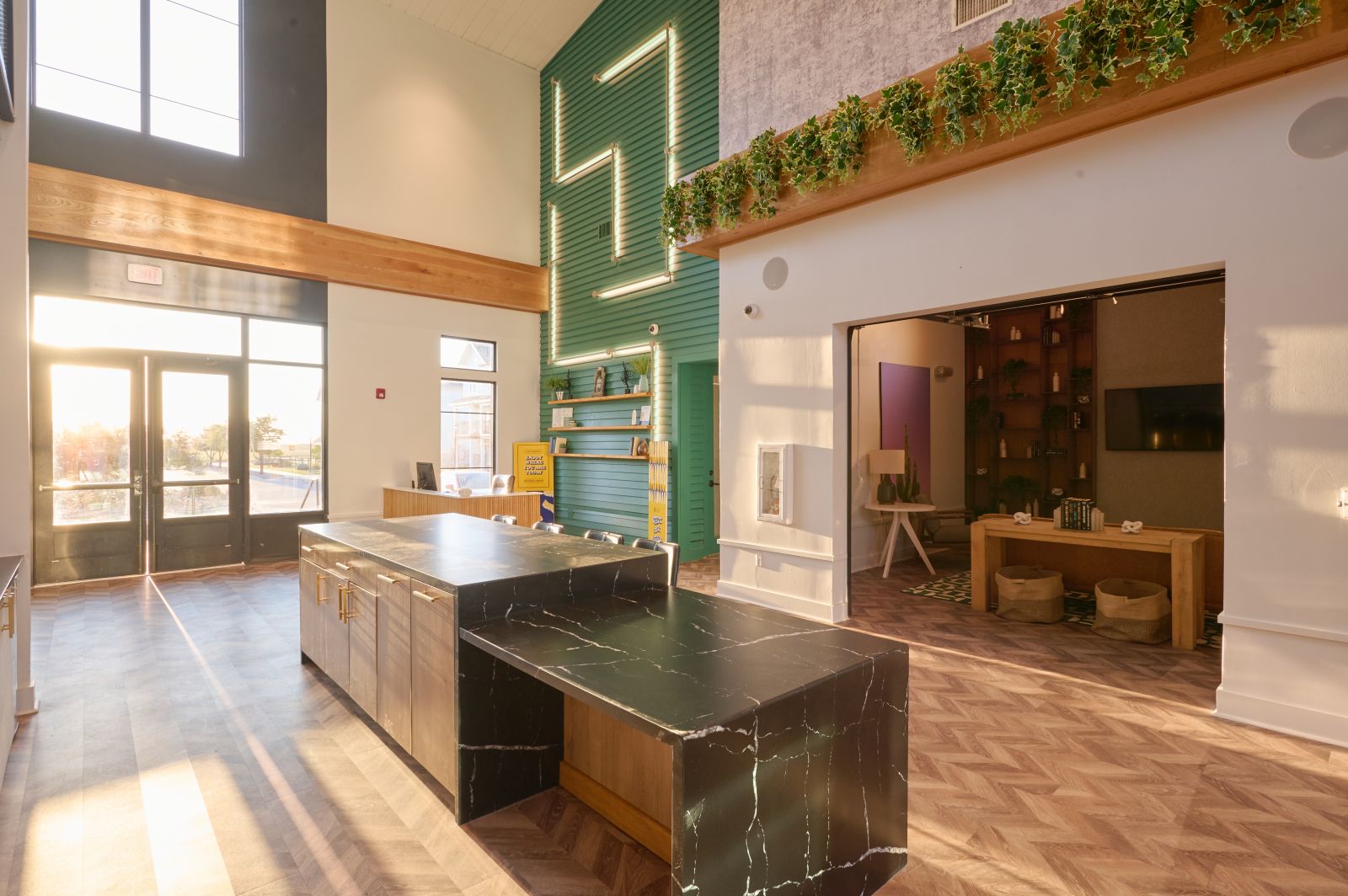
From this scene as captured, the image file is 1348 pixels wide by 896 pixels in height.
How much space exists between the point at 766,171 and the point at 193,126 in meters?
6.94

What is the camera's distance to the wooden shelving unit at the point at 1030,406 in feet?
28.8

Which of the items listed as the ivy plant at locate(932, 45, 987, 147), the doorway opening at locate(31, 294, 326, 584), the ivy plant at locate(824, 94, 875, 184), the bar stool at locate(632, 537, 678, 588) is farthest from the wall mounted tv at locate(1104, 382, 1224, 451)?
the doorway opening at locate(31, 294, 326, 584)

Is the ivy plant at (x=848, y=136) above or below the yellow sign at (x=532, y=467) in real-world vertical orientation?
above

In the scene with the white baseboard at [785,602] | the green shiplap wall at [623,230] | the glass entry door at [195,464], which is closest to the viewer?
the white baseboard at [785,602]

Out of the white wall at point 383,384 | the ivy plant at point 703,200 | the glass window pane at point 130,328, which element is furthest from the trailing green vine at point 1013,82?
the glass window pane at point 130,328

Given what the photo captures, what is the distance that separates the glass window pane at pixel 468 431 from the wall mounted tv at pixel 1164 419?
846 centimetres

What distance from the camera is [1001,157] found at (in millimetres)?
4418

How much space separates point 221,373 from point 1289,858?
9.69 meters

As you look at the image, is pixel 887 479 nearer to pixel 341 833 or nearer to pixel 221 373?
pixel 341 833

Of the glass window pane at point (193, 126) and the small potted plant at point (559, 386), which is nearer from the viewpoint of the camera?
the glass window pane at point (193, 126)

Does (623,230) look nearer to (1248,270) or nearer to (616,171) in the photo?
(616,171)

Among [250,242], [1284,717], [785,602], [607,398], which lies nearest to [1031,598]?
[785,602]

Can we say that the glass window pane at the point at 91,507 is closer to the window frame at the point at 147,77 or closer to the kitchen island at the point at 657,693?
the window frame at the point at 147,77

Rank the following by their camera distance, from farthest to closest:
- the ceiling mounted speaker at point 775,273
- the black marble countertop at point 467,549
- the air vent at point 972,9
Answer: the ceiling mounted speaker at point 775,273 < the air vent at point 972,9 < the black marble countertop at point 467,549
